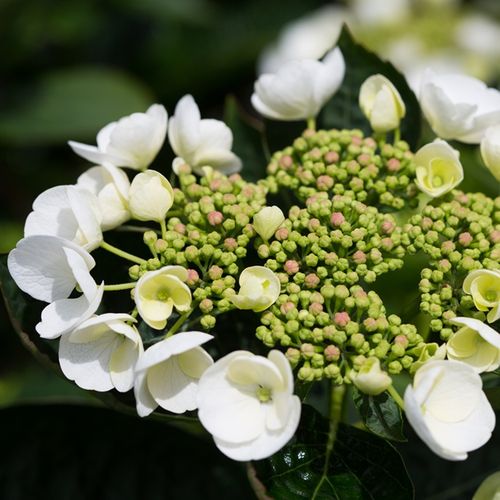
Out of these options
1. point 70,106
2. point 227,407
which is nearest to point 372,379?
point 227,407

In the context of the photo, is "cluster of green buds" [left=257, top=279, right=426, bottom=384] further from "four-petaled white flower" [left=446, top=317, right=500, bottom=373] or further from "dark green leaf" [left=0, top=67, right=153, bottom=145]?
"dark green leaf" [left=0, top=67, right=153, bottom=145]

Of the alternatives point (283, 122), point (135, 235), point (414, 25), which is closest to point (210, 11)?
point (414, 25)

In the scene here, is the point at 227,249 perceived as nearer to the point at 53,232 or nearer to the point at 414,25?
the point at 53,232

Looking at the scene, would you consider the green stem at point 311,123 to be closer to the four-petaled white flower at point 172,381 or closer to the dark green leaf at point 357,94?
the dark green leaf at point 357,94

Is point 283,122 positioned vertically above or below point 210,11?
above

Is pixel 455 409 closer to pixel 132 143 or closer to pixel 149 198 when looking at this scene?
pixel 149 198

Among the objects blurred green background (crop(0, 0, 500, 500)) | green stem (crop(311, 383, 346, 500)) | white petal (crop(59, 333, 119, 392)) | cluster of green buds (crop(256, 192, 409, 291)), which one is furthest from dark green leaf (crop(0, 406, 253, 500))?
cluster of green buds (crop(256, 192, 409, 291))
